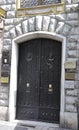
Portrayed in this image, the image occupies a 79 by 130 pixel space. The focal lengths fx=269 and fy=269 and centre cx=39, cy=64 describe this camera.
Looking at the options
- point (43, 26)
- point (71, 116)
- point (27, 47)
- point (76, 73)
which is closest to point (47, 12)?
point (43, 26)

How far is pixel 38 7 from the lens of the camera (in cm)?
895

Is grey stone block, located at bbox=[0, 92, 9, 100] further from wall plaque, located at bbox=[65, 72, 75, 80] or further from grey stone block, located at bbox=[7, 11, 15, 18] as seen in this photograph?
grey stone block, located at bbox=[7, 11, 15, 18]

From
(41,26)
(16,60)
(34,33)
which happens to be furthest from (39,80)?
(41,26)

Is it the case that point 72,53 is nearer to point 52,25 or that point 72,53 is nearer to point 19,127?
point 52,25

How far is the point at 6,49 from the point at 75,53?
2.40m

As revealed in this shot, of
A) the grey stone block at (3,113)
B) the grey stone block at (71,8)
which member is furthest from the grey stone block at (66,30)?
the grey stone block at (3,113)

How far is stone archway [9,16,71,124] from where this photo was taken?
8.44 meters

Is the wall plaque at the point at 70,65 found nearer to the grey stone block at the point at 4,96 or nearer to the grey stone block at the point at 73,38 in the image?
the grey stone block at the point at 73,38

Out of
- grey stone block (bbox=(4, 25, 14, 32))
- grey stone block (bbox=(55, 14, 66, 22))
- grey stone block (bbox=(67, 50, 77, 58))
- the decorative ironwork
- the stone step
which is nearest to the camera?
the stone step

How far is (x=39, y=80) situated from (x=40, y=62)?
60cm

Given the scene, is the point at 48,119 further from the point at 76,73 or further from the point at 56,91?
the point at 76,73

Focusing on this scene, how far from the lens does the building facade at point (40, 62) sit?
327 inches

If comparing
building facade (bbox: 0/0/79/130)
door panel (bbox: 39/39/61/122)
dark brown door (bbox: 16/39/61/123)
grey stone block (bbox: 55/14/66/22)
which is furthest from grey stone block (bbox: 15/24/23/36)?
grey stone block (bbox: 55/14/66/22)

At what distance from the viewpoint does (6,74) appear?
909 centimetres
